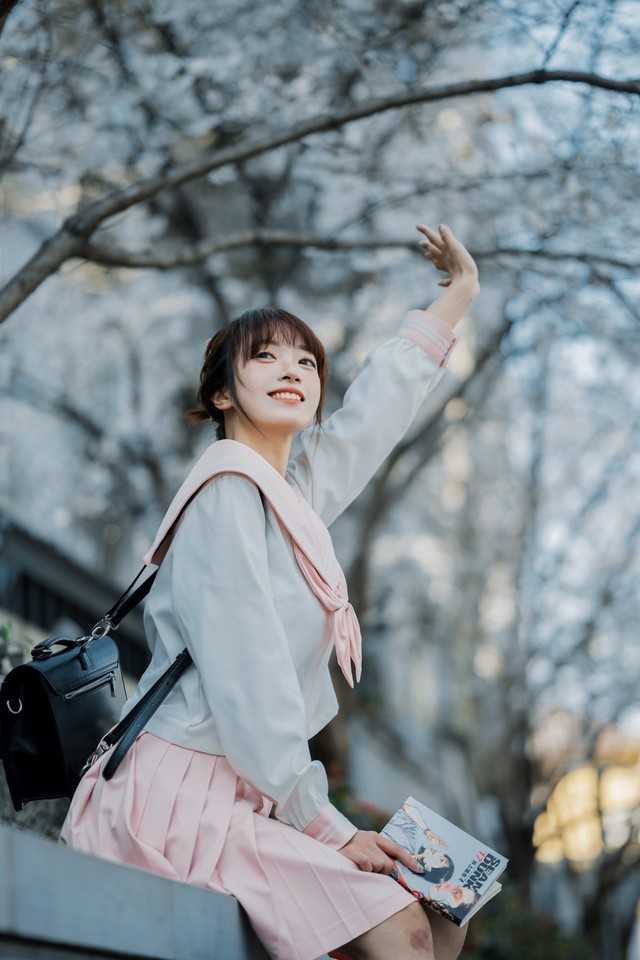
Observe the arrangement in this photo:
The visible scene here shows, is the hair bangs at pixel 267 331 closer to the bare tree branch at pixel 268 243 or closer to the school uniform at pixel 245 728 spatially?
the school uniform at pixel 245 728

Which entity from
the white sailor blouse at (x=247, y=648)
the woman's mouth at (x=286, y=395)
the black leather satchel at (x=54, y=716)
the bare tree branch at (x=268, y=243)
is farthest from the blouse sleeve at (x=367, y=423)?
the bare tree branch at (x=268, y=243)

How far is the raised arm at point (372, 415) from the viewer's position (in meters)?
3.27

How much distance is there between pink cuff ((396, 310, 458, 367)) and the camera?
3.38 metres

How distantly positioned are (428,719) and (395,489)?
9.28 metres

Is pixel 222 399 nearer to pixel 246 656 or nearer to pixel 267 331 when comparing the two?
pixel 267 331

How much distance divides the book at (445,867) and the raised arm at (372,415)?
912 millimetres

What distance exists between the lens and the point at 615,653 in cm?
1516

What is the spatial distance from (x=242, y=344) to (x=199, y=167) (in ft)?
6.35

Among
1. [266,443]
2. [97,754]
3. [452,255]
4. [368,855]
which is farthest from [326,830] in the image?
[452,255]

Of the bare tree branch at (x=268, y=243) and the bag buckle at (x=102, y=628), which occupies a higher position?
the bag buckle at (x=102, y=628)

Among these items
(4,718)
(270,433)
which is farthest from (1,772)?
(270,433)

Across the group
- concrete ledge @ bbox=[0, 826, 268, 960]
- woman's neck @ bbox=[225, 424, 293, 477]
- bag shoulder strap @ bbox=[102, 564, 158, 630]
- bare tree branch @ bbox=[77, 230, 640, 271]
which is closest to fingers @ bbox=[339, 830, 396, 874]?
concrete ledge @ bbox=[0, 826, 268, 960]

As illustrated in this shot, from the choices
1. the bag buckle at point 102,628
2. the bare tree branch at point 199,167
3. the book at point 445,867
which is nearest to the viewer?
the book at point 445,867

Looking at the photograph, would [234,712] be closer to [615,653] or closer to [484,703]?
[615,653]
